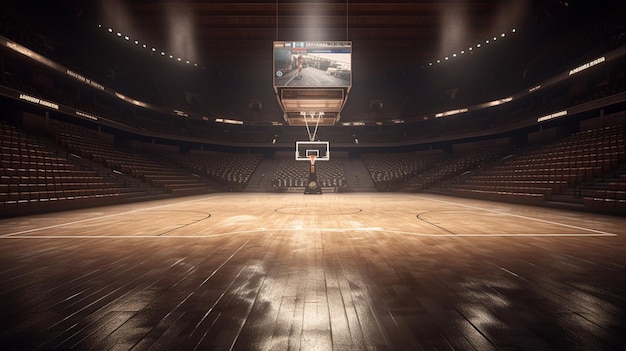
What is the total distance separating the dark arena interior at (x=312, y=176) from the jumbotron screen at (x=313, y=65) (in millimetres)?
50

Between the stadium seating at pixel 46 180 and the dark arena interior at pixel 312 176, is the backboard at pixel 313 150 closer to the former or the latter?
the dark arena interior at pixel 312 176

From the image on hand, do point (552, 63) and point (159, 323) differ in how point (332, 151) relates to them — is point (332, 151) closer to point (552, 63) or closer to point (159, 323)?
point (552, 63)

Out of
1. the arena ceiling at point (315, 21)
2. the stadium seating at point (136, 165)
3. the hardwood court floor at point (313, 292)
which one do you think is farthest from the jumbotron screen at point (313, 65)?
the stadium seating at point (136, 165)

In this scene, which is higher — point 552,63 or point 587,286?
point 552,63

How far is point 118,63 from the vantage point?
59.6 ft

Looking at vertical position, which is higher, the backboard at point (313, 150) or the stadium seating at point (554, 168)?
the backboard at point (313, 150)

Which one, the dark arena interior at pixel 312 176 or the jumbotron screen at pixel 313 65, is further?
the jumbotron screen at pixel 313 65

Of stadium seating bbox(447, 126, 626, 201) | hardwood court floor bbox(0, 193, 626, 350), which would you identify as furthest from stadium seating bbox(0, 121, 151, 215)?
stadium seating bbox(447, 126, 626, 201)

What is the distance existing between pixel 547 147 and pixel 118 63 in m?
25.8

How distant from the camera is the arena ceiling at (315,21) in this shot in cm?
1177

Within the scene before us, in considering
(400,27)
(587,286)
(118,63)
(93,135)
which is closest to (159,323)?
(587,286)

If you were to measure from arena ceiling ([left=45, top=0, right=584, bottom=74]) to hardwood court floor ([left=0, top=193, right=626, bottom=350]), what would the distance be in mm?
11281

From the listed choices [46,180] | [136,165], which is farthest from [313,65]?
[136,165]

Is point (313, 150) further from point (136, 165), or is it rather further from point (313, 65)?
point (136, 165)
